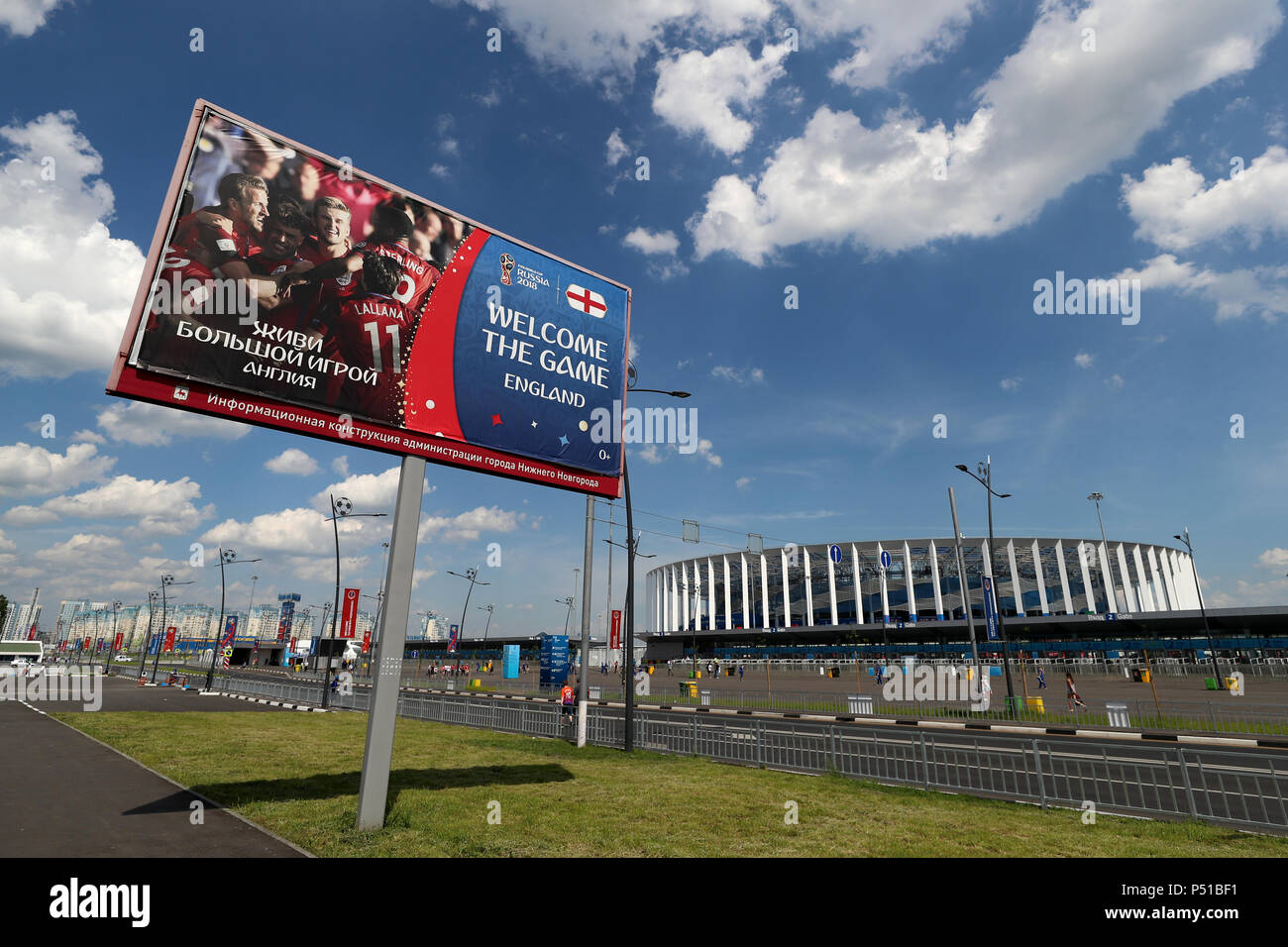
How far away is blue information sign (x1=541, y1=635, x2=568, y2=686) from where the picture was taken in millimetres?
42250

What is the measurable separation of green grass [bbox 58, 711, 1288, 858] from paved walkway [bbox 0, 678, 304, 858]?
47cm

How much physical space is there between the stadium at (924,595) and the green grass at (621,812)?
250 feet

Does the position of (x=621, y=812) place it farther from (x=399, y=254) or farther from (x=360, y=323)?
(x=399, y=254)

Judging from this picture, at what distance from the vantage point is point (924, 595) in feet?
391

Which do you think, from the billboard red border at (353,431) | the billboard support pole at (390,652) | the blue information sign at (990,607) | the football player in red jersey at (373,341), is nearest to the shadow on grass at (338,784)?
the billboard support pole at (390,652)

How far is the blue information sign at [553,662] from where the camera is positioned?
139ft

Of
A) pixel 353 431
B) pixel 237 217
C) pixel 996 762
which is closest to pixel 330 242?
pixel 237 217

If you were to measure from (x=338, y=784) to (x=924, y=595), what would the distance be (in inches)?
4897

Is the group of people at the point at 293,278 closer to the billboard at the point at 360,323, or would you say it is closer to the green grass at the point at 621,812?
the billboard at the point at 360,323

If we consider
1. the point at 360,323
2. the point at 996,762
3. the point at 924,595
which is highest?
the point at 924,595

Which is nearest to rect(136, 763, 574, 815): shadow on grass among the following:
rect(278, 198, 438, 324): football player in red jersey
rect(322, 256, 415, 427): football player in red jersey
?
→ rect(322, 256, 415, 427): football player in red jersey

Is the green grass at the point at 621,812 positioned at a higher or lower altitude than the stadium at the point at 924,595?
lower

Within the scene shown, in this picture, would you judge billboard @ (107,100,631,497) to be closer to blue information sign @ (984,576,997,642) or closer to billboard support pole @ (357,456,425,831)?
billboard support pole @ (357,456,425,831)
